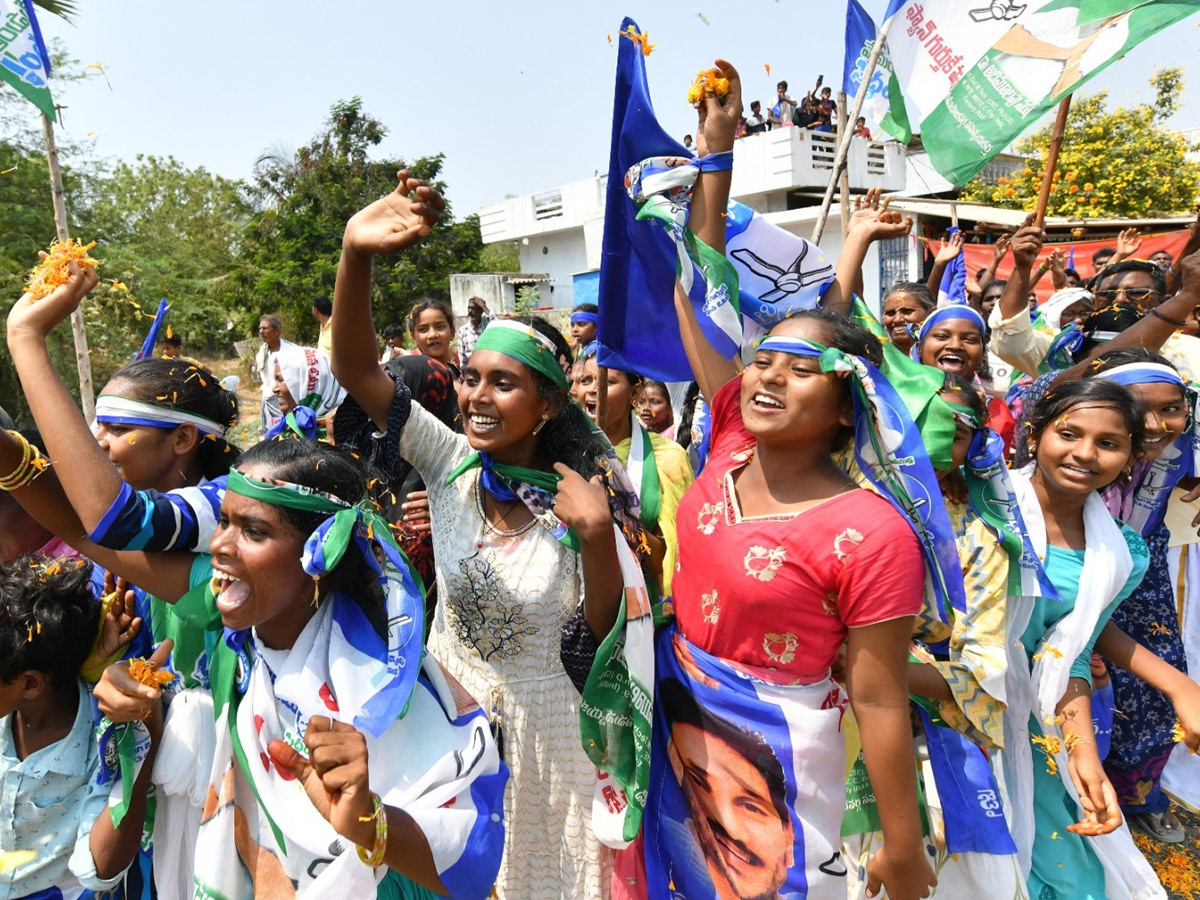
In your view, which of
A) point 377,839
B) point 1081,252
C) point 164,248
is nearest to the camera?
point 377,839

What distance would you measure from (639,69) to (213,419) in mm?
1535

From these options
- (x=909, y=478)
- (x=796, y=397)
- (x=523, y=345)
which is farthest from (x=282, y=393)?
(x=909, y=478)

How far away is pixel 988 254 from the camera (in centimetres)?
1275

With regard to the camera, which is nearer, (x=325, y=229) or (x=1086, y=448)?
(x=1086, y=448)

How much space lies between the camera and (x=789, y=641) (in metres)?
1.83

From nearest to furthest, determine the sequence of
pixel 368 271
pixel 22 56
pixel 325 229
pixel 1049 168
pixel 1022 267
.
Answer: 1. pixel 368 271
2. pixel 1049 168
3. pixel 1022 267
4. pixel 22 56
5. pixel 325 229

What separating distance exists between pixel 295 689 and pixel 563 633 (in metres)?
0.75

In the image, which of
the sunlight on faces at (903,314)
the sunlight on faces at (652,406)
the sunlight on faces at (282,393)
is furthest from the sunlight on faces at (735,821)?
the sunlight on faces at (903,314)

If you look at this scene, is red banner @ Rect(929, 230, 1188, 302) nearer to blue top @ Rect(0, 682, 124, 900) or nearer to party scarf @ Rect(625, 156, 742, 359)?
party scarf @ Rect(625, 156, 742, 359)

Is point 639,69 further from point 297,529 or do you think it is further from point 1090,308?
point 1090,308

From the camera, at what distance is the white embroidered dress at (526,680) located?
7.49 feet

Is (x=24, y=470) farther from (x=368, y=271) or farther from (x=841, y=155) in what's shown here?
(x=841, y=155)

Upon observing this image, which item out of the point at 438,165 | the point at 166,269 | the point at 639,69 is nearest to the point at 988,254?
the point at 639,69

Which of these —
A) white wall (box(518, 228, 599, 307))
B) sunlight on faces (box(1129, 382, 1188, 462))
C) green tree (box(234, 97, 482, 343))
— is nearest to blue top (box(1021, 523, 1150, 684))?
sunlight on faces (box(1129, 382, 1188, 462))
